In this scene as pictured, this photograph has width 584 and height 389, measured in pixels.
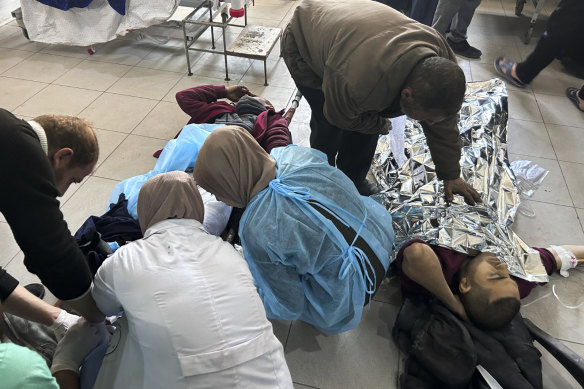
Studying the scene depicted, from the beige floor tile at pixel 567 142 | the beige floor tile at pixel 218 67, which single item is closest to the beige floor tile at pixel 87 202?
the beige floor tile at pixel 218 67

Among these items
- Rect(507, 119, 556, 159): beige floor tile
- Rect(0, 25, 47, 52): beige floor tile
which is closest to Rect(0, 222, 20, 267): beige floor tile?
Rect(0, 25, 47, 52): beige floor tile

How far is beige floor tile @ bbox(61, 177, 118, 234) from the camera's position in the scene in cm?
191

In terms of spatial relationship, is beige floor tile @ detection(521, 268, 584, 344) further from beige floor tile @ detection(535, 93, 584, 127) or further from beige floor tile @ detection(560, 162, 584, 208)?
beige floor tile @ detection(535, 93, 584, 127)

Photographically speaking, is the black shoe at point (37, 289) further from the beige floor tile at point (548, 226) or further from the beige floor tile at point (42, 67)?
the beige floor tile at point (548, 226)

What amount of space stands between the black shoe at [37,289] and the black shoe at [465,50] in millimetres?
3666

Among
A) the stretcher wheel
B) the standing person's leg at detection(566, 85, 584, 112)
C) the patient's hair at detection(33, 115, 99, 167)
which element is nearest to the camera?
the patient's hair at detection(33, 115, 99, 167)

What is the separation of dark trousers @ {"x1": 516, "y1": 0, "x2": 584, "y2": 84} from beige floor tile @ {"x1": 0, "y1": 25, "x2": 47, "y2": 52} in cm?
409

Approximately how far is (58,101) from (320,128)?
201 cm

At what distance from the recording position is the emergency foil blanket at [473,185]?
62.7 inches

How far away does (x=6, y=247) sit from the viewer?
176 cm

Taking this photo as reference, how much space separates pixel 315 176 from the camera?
4.26 ft

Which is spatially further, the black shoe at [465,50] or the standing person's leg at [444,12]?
the black shoe at [465,50]

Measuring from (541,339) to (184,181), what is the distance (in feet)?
4.57

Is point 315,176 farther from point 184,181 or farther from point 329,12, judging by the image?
point 329,12
